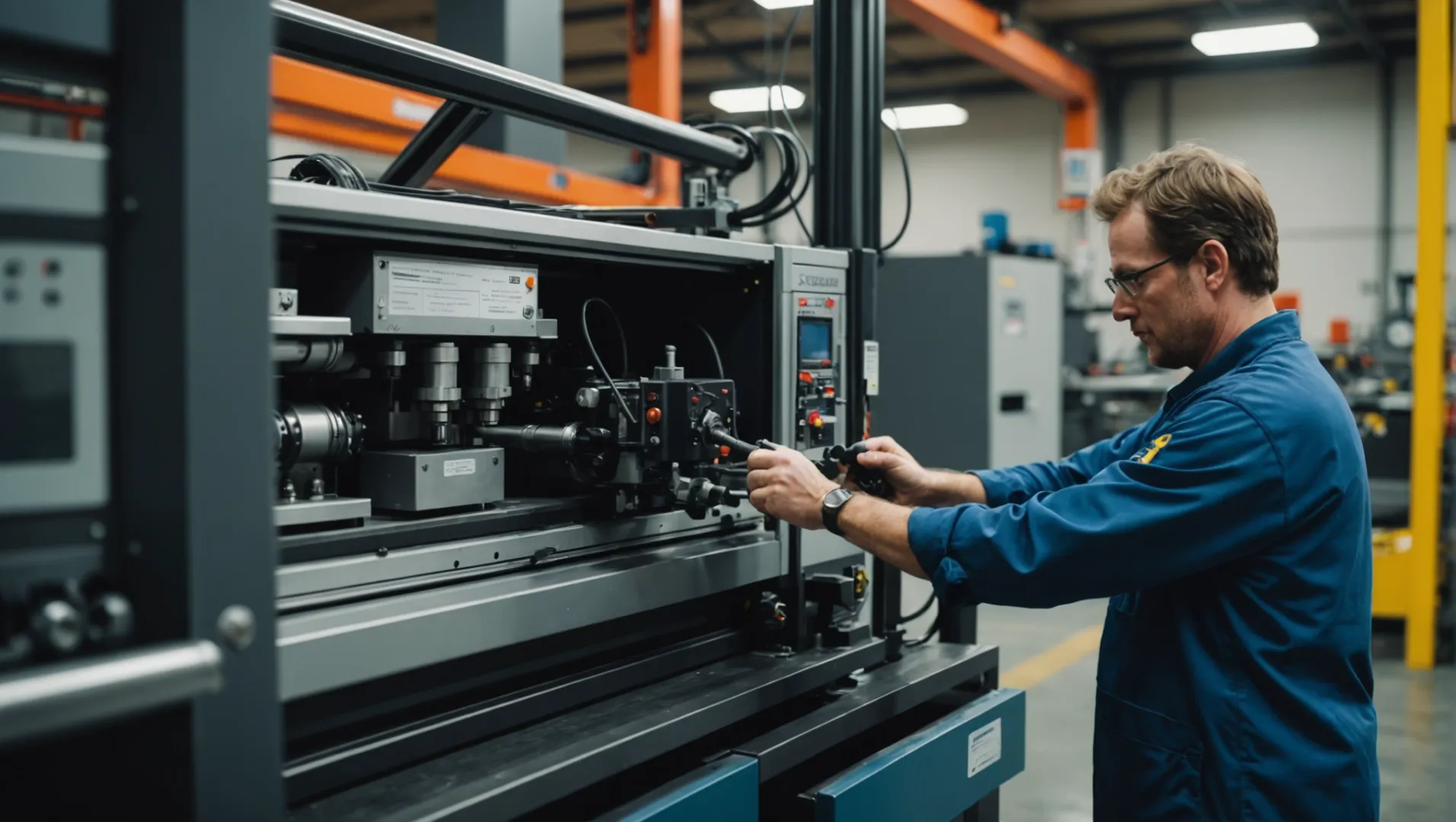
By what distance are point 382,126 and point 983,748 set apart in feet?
8.86

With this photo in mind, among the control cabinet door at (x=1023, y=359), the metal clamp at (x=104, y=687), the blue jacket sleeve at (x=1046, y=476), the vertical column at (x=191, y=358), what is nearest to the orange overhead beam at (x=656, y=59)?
the control cabinet door at (x=1023, y=359)

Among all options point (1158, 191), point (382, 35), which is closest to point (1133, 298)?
point (1158, 191)

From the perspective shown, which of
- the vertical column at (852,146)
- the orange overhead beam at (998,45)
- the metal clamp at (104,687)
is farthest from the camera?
the orange overhead beam at (998,45)

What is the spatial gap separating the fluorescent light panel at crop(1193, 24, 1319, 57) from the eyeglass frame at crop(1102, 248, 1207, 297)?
722 cm

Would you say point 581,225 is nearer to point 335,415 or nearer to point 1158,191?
point 335,415

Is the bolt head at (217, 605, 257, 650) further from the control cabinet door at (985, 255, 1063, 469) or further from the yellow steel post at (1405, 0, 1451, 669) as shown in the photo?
the control cabinet door at (985, 255, 1063, 469)

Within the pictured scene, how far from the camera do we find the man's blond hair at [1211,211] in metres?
1.60

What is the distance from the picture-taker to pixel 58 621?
789 millimetres

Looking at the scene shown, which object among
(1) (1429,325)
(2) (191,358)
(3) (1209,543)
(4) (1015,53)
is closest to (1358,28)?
(4) (1015,53)

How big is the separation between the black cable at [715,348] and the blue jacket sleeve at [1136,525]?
0.51 m

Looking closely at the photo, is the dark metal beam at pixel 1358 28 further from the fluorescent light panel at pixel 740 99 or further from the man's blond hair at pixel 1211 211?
the man's blond hair at pixel 1211 211

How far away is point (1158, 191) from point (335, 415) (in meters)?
1.12

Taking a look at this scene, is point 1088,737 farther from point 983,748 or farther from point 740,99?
point 740,99

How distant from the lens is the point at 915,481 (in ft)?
6.22
